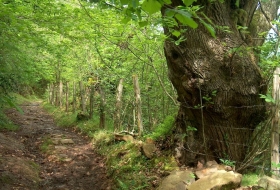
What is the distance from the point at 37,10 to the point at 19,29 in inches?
26.9

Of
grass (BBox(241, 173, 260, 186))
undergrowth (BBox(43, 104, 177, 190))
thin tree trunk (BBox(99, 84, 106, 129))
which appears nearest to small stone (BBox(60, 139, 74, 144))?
undergrowth (BBox(43, 104, 177, 190))

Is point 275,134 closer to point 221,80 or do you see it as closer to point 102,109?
point 221,80

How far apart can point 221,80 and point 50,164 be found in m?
6.11

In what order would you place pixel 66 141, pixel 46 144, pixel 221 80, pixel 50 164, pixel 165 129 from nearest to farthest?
pixel 221 80 → pixel 165 129 → pixel 50 164 → pixel 46 144 → pixel 66 141

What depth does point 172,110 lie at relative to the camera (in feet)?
35.2

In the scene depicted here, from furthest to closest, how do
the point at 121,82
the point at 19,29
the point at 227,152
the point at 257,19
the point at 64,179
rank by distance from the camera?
the point at 121,82, the point at 64,179, the point at 19,29, the point at 257,19, the point at 227,152

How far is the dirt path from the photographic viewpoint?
6.39 m

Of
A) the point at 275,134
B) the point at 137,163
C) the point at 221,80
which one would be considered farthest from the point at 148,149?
the point at 275,134

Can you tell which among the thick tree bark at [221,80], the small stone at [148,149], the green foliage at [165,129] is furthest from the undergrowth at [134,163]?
the thick tree bark at [221,80]

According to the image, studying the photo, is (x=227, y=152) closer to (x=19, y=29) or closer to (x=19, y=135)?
(x=19, y=29)

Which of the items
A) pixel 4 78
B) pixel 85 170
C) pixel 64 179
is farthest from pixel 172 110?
pixel 4 78

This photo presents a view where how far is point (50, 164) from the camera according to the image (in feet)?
26.7

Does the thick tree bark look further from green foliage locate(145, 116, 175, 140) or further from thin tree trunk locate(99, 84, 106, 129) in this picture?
thin tree trunk locate(99, 84, 106, 129)

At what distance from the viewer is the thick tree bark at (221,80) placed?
15.6 feet
